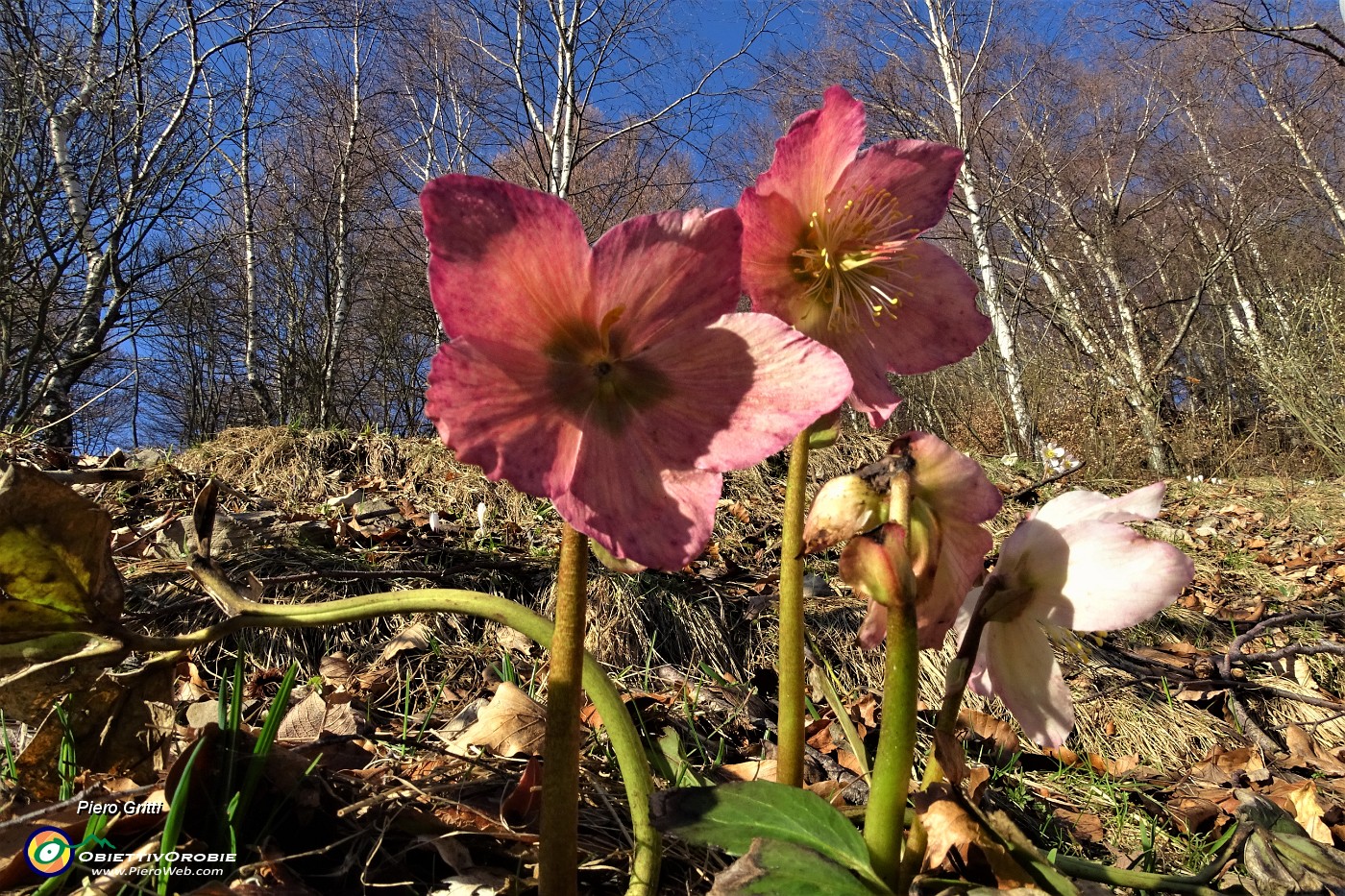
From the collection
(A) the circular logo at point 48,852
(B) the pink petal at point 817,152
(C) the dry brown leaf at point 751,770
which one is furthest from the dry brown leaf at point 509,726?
(B) the pink petal at point 817,152

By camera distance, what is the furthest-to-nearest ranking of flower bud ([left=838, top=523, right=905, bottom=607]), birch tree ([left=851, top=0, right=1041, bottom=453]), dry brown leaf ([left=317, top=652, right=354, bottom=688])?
birch tree ([left=851, top=0, right=1041, bottom=453]), dry brown leaf ([left=317, top=652, right=354, bottom=688]), flower bud ([left=838, top=523, right=905, bottom=607])

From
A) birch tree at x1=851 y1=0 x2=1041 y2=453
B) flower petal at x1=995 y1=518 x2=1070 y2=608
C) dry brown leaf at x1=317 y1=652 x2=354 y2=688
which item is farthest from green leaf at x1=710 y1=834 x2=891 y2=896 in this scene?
birch tree at x1=851 y1=0 x2=1041 y2=453

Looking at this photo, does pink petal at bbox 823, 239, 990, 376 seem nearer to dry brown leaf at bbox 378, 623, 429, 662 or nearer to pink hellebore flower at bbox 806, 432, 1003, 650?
pink hellebore flower at bbox 806, 432, 1003, 650

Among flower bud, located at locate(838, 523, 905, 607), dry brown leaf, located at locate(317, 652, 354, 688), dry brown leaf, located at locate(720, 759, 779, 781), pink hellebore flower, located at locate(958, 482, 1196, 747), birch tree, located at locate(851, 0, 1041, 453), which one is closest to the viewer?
flower bud, located at locate(838, 523, 905, 607)

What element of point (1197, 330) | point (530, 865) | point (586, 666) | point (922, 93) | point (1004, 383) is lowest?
point (530, 865)

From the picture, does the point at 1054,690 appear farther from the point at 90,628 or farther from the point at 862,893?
the point at 90,628

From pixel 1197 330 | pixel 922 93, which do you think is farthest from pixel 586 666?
pixel 1197 330

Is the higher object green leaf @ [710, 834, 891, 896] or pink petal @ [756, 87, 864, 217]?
pink petal @ [756, 87, 864, 217]
